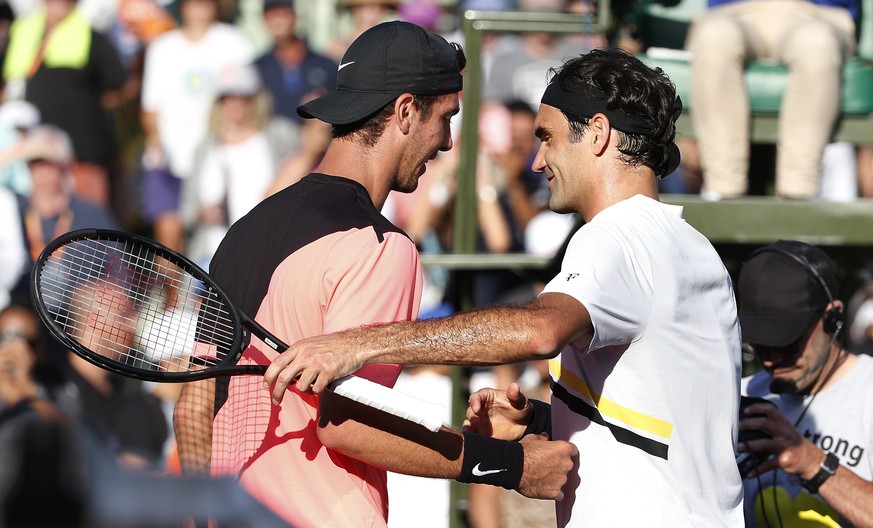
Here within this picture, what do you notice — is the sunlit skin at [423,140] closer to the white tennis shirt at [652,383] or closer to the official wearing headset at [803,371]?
the white tennis shirt at [652,383]

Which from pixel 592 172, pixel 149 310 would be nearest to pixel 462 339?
pixel 592 172

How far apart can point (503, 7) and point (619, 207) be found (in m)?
5.79

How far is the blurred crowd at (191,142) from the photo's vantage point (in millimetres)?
7367

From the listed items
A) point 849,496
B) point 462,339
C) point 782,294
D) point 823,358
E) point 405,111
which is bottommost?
point 849,496

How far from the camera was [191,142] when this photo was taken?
25.8 feet

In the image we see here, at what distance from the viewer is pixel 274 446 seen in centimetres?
302

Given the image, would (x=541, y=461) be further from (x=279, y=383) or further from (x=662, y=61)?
(x=662, y=61)

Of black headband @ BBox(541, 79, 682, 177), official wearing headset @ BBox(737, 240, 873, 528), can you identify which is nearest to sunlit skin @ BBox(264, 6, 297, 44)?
official wearing headset @ BBox(737, 240, 873, 528)

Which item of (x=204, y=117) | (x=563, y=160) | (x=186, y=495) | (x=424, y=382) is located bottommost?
(x=424, y=382)

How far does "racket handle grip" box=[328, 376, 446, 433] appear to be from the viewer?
280 centimetres

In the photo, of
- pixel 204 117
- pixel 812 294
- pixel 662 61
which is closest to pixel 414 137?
pixel 812 294

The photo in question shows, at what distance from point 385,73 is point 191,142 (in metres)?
4.91

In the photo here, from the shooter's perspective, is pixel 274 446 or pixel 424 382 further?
pixel 424 382

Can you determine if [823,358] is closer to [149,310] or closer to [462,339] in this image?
[462,339]
